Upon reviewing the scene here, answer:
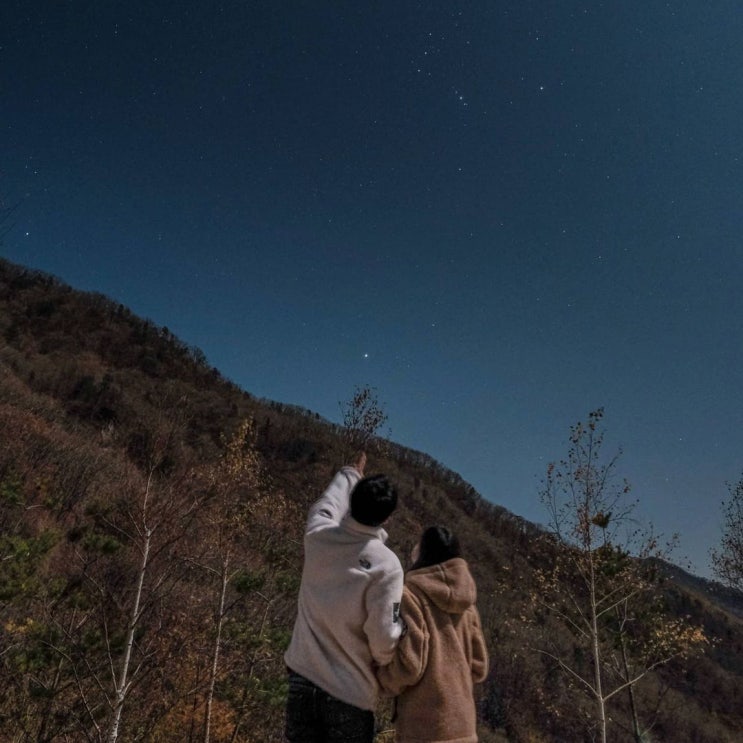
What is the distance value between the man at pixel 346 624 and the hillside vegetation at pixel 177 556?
293 centimetres

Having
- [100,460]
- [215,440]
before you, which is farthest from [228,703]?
[215,440]

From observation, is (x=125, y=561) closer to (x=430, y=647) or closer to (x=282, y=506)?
(x=282, y=506)

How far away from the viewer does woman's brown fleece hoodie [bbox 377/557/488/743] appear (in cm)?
180

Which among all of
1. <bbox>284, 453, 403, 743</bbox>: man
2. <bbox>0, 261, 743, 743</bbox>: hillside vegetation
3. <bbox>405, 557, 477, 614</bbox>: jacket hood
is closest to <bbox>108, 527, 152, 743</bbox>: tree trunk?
<bbox>0, 261, 743, 743</bbox>: hillside vegetation

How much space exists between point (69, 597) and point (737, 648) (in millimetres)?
78070

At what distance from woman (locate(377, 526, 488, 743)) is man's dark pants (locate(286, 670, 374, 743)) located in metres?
0.15

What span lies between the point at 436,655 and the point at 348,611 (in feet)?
1.24

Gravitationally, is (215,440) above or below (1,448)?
above

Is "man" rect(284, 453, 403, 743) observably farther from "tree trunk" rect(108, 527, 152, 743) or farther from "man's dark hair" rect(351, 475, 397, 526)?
"tree trunk" rect(108, 527, 152, 743)

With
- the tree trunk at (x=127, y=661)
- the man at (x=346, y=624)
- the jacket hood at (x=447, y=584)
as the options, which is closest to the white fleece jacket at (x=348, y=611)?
the man at (x=346, y=624)

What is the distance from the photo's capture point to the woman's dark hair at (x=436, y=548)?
6.72 ft

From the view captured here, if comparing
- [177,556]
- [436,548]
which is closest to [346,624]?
[436,548]

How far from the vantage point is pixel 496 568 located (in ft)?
151

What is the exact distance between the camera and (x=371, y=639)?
1759mm
